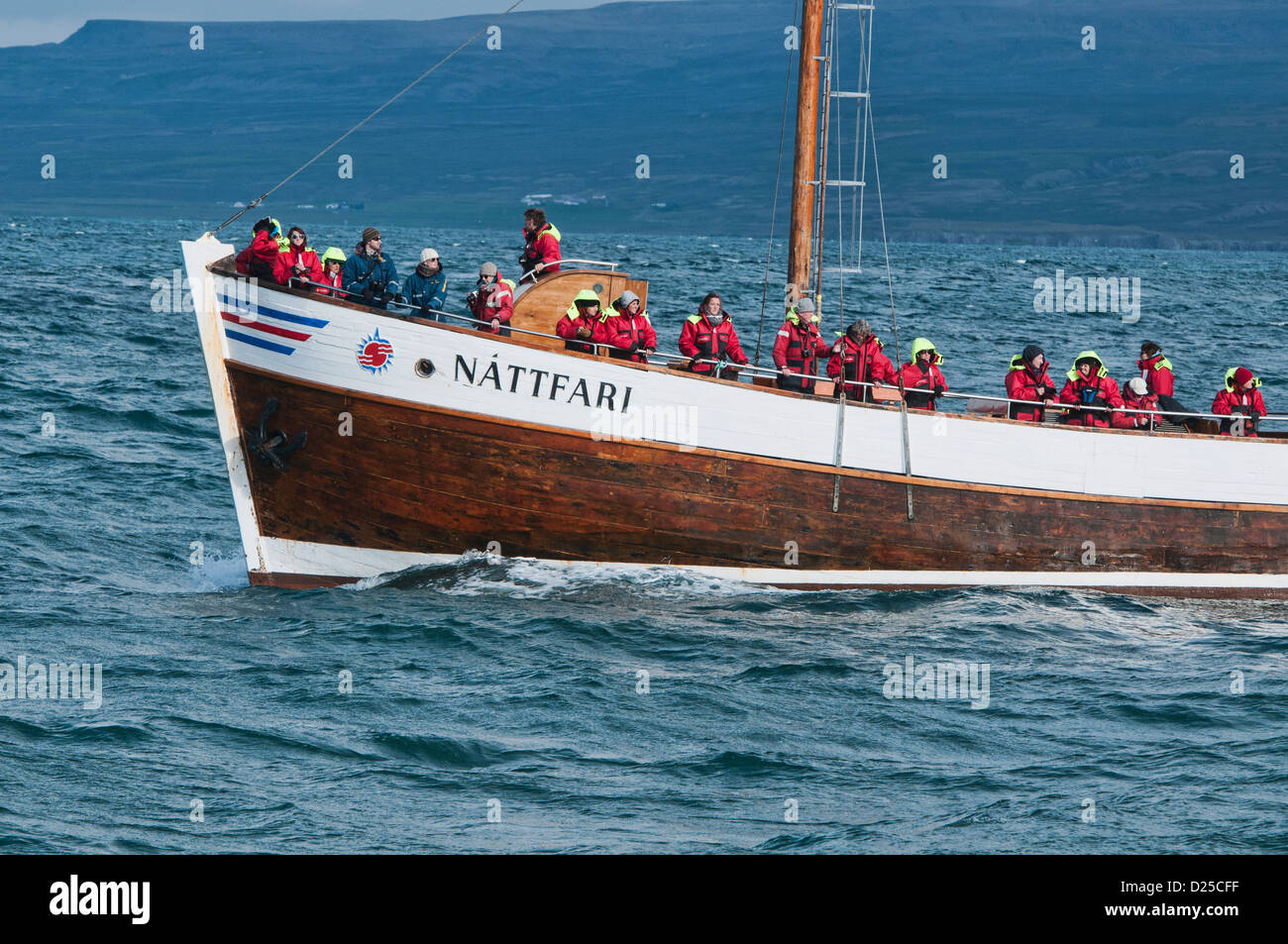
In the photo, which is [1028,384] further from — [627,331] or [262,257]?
[262,257]

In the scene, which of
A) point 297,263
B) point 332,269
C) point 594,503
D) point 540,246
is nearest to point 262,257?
point 297,263

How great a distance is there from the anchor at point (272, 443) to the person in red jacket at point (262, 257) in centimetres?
139

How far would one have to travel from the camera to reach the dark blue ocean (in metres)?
10.8

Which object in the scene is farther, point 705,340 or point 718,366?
point 705,340

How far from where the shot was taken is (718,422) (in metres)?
16.8

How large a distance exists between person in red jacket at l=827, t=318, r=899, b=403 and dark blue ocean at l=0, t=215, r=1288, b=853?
2421 mm

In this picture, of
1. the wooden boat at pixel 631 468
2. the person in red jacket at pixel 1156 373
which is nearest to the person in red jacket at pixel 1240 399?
the person in red jacket at pixel 1156 373

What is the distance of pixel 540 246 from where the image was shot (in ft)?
59.1

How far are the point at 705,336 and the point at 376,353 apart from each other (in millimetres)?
3731

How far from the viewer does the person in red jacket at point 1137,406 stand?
60.7ft

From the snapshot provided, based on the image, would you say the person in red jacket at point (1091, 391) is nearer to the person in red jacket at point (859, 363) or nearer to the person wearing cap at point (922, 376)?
the person wearing cap at point (922, 376)

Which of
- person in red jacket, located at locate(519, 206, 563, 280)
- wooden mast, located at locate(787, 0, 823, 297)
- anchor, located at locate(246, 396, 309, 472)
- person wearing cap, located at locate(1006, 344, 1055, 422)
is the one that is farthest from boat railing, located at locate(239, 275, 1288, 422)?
wooden mast, located at locate(787, 0, 823, 297)

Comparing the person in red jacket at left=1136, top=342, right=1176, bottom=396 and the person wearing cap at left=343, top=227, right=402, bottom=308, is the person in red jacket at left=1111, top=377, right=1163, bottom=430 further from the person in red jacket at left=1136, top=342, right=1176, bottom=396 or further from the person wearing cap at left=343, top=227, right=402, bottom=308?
the person wearing cap at left=343, top=227, right=402, bottom=308
